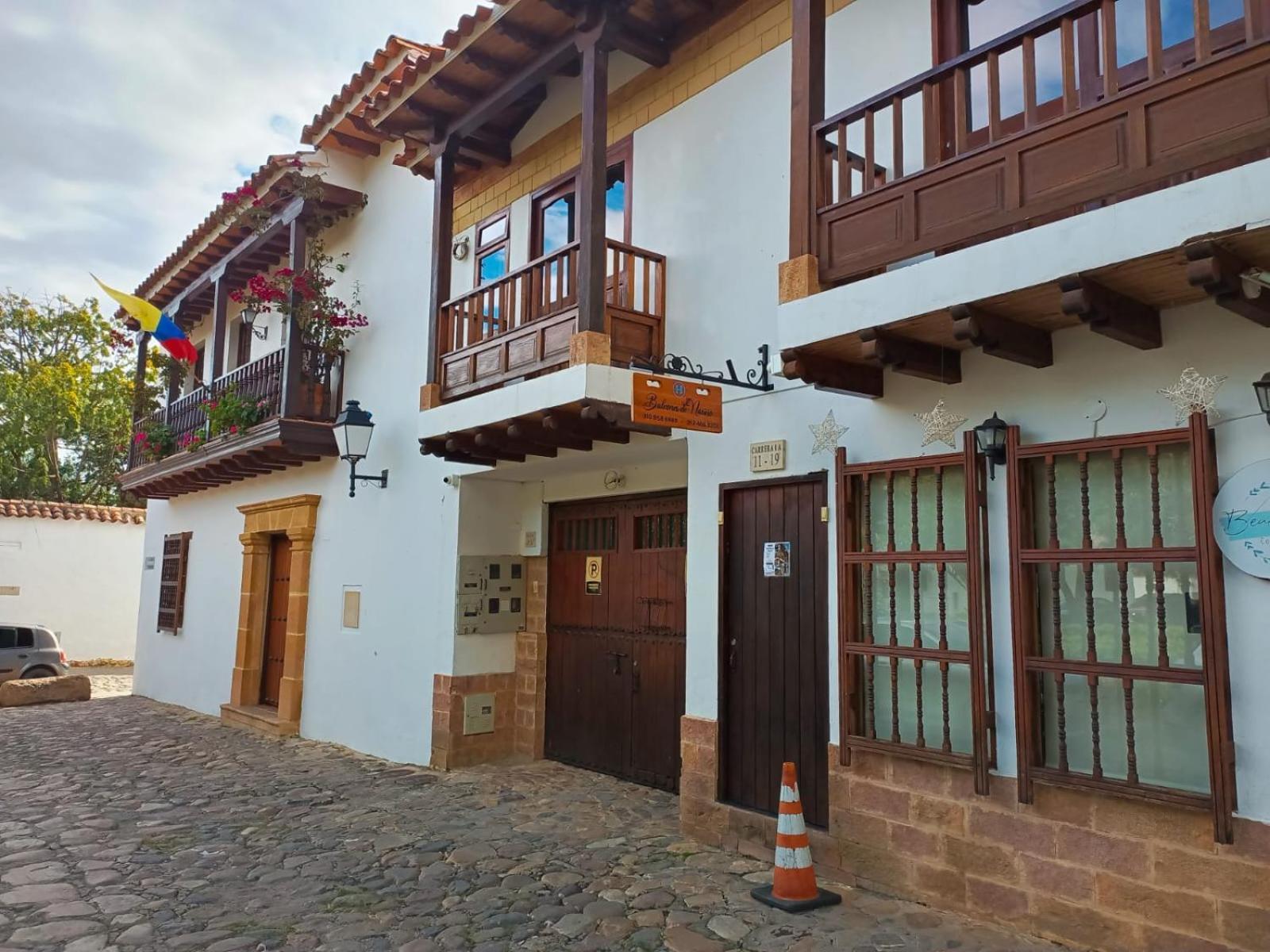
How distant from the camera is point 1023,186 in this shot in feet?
13.5

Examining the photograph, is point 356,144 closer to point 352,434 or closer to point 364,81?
point 364,81

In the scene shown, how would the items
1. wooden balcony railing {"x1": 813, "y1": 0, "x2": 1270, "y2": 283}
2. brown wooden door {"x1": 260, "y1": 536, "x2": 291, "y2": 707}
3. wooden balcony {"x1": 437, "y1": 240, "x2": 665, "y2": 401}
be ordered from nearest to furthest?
1. wooden balcony railing {"x1": 813, "y1": 0, "x2": 1270, "y2": 283}
2. wooden balcony {"x1": 437, "y1": 240, "x2": 665, "y2": 401}
3. brown wooden door {"x1": 260, "y1": 536, "x2": 291, "y2": 707}

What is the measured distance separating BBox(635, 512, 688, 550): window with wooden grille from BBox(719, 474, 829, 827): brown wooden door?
59.4 inches

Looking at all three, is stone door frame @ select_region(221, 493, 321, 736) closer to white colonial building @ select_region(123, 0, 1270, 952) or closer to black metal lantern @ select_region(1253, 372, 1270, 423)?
white colonial building @ select_region(123, 0, 1270, 952)

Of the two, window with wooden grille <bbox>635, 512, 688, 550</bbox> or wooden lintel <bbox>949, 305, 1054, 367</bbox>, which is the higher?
wooden lintel <bbox>949, 305, 1054, 367</bbox>

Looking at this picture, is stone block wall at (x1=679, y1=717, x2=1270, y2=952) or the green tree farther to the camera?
the green tree

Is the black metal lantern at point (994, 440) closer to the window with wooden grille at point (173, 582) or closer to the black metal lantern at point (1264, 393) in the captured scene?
the black metal lantern at point (1264, 393)

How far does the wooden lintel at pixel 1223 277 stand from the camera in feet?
11.1

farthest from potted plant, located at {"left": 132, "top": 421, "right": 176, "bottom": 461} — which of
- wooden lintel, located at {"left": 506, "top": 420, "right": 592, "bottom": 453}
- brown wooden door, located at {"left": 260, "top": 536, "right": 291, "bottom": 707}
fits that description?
wooden lintel, located at {"left": 506, "top": 420, "right": 592, "bottom": 453}

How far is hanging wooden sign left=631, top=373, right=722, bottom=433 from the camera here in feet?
17.6

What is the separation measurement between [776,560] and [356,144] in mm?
7764

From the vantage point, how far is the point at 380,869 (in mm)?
5621

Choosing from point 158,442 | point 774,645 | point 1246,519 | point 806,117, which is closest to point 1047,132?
point 806,117

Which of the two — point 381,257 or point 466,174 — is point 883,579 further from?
point 381,257
